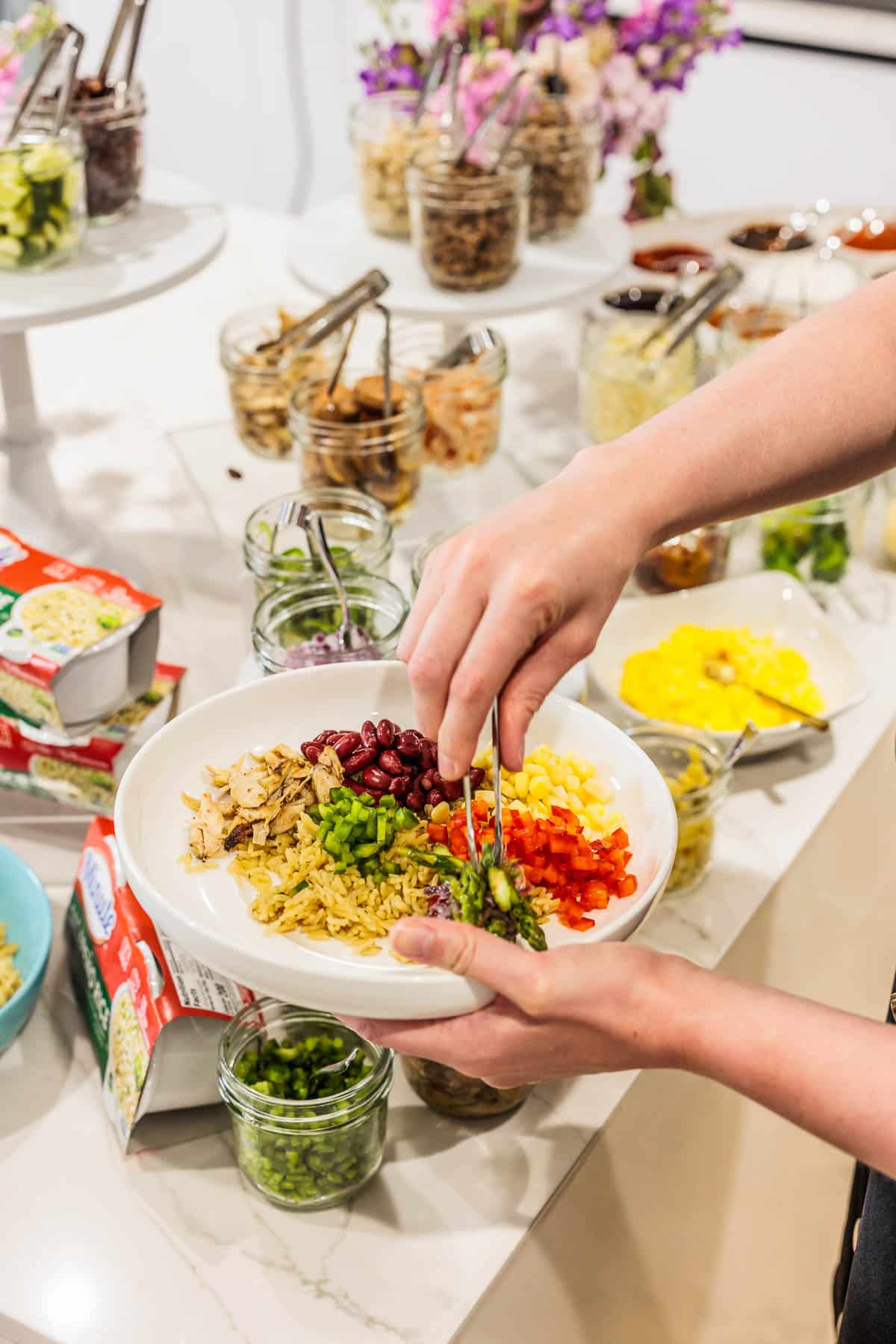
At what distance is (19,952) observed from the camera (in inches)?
40.3

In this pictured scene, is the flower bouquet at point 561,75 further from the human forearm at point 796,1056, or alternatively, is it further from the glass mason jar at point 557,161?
the human forearm at point 796,1056

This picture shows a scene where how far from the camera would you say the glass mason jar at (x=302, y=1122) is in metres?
0.86

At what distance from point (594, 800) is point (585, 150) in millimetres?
1095

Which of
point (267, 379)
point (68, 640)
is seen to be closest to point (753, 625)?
point (267, 379)

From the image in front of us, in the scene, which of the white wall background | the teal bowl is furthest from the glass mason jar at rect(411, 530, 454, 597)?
the white wall background

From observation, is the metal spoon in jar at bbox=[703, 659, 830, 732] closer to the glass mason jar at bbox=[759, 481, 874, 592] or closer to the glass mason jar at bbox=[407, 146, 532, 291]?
the glass mason jar at bbox=[759, 481, 874, 592]

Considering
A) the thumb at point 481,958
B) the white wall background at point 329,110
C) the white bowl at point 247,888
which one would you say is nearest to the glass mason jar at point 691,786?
the white bowl at point 247,888

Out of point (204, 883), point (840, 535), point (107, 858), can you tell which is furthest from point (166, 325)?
point (204, 883)

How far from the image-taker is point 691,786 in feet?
3.65

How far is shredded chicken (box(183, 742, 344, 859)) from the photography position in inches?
34.4

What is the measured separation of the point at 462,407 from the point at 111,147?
504mm

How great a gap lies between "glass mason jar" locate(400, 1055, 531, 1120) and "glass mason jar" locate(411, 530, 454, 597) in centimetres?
41

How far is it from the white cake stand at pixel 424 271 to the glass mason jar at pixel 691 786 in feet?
1.80

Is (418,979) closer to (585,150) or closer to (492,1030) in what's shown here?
(492,1030)
